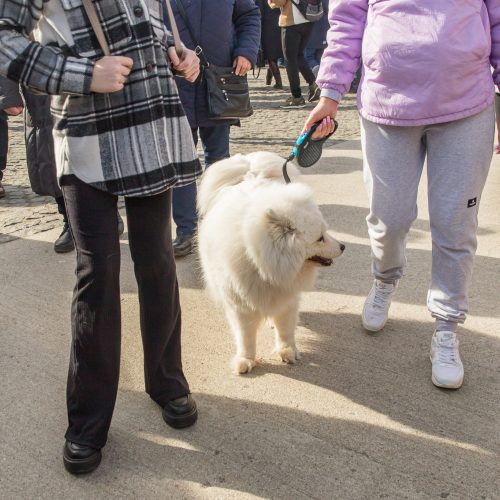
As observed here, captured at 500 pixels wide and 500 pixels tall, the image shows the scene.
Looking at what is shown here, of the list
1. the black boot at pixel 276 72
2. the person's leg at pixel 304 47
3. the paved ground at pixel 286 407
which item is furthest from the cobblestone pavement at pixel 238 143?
the paved ground at pixel 286 407

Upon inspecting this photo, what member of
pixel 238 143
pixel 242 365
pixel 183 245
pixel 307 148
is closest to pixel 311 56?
pixel 238 143

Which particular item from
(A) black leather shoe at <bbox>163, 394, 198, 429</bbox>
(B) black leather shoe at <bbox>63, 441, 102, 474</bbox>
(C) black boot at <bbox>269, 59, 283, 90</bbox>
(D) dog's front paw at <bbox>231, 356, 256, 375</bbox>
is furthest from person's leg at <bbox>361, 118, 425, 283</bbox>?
(C) black boot at <bbox>269, 59, 283, 90</bbox>

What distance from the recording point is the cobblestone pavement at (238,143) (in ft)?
16.2

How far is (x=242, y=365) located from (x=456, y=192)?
1.27m

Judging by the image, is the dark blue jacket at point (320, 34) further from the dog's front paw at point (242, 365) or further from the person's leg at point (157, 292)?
the person's leg at point (157, 292)

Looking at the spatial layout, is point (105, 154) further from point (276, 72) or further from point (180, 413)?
point (276, 72)

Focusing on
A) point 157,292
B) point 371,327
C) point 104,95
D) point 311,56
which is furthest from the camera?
point 311,56

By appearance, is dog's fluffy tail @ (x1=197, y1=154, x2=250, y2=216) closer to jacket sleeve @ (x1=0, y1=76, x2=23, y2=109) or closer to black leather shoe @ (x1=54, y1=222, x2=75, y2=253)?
black leather shoe @ (x1=54, y1=222, x2=75, y2=253)

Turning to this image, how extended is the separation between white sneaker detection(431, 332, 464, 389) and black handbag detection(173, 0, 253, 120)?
2096 mm

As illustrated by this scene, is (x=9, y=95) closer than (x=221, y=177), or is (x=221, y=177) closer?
(x=221, y=177)

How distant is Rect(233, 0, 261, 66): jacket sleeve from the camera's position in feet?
13.4

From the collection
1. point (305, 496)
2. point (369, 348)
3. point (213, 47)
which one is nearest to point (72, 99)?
point (305, 496)

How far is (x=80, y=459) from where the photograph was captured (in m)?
2.16

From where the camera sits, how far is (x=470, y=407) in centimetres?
248
